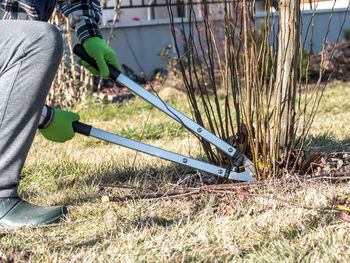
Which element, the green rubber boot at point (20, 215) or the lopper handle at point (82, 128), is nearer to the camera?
the green rubber boot at point (20, 215)

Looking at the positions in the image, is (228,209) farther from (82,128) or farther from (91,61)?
(91,61)

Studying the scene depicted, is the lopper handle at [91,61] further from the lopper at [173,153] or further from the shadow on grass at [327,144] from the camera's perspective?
the shadow on grass at [327,144]

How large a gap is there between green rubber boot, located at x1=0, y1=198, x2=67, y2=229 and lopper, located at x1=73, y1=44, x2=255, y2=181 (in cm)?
45

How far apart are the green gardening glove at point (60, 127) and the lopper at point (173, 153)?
0.04 meters

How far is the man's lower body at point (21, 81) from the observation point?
1.99 meters

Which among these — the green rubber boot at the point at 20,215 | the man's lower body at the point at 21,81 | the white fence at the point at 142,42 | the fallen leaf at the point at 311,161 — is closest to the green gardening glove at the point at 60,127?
the man's lower body at the point at 21,81

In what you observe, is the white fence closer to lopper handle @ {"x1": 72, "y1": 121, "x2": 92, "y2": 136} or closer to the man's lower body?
lopper handle @ {"x1": 72, "y1": 121, "x2": 92, "y2": 136}

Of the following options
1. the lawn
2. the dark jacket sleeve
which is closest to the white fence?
the lawn

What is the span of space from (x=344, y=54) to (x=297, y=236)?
25.2ft

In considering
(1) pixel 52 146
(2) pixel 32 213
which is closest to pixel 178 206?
(2) pixel 32 213

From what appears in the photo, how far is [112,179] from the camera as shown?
277 centimetres

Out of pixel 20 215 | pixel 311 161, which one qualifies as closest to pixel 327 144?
pixel 311 161

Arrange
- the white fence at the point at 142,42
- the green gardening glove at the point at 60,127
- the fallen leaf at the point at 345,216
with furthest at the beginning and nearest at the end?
the white fence at the point at 142,42, the green gardening glove at the point at 60,127, the fallen leaf at the point at 345,216

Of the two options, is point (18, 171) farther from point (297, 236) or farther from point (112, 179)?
point (297, 236)
